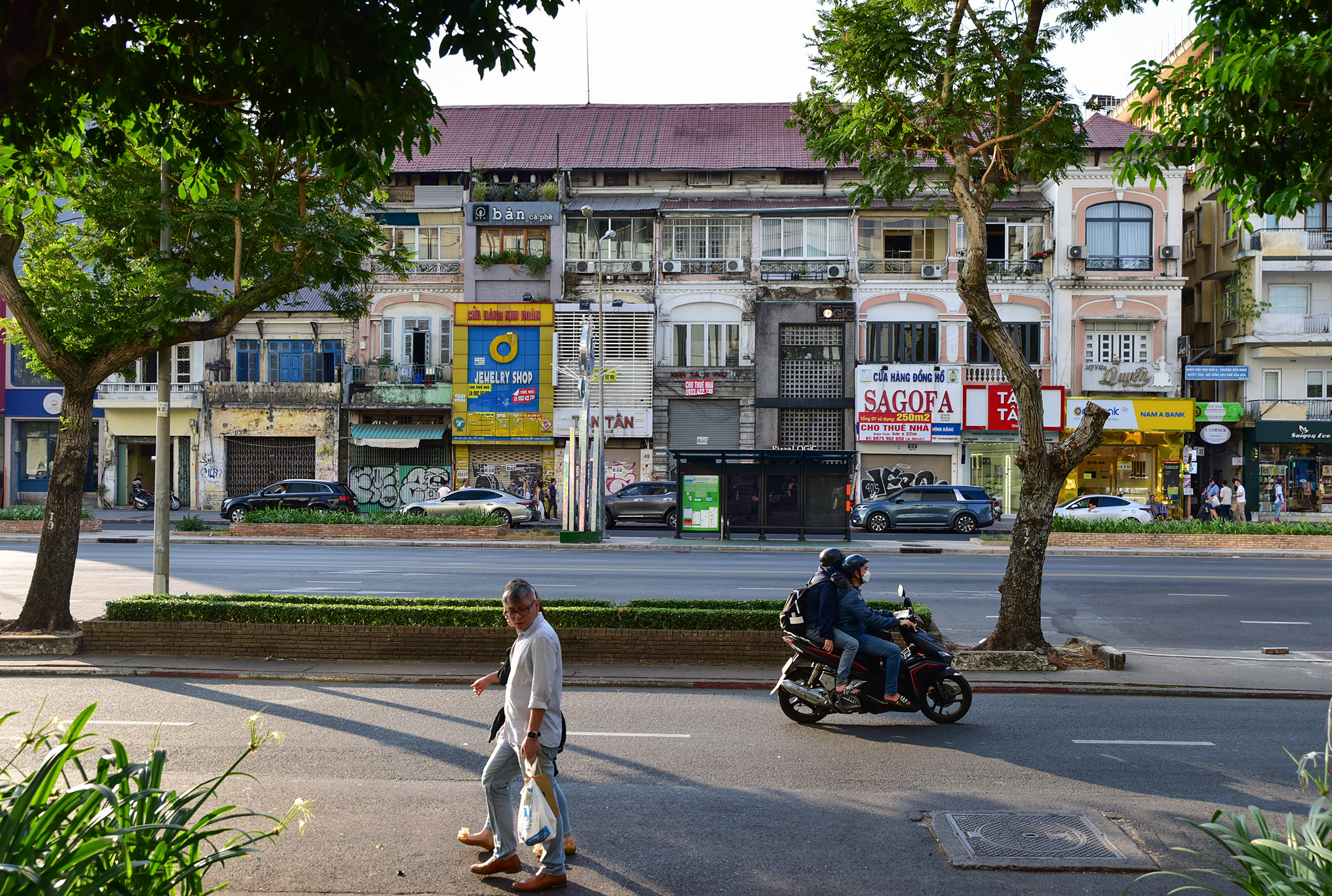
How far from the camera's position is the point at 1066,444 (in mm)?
12281

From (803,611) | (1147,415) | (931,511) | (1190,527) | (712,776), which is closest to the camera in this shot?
(712,776)

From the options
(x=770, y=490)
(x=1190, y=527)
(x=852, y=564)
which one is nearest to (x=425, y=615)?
(x=852, y=564)

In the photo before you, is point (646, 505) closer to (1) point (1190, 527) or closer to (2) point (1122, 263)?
(1) point (1190, 527)

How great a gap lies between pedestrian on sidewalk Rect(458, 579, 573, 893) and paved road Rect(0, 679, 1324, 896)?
22 centimetres

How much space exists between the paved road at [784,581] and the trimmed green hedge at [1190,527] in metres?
2.55

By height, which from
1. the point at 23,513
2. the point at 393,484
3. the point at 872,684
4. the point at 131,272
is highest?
the point at 131,272

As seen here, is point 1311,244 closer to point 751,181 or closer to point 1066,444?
point 751,181

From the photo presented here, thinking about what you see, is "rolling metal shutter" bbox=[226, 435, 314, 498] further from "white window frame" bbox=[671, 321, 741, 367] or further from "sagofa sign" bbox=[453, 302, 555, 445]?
"white window frame" bbox=[671, 321, 741, 367]

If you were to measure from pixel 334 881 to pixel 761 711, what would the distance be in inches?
201

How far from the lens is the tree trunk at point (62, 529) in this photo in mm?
12570

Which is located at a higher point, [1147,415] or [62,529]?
[1147,415]

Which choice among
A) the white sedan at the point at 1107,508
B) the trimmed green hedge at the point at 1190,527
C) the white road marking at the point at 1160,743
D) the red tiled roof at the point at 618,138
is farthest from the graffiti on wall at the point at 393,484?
the white road marking at the point at 1160,743

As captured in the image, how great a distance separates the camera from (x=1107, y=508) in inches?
1335

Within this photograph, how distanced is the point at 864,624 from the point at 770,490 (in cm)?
2011
